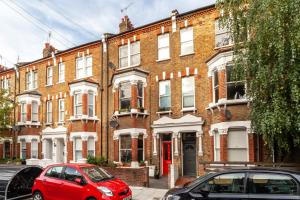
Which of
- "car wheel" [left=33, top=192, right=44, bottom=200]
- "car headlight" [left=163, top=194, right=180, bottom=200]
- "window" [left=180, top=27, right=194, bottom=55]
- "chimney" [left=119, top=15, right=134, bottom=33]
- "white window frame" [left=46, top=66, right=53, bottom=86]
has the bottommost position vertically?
"car wheel" [left=33, top=192, right=44, bottom=200]

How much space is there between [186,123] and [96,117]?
7501 millimetres

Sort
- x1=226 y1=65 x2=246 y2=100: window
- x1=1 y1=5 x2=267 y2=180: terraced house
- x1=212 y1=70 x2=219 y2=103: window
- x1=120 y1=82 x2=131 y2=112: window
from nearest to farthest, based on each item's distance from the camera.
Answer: x1=226 y1=65 x2=246 y2=100: window, x1=1 y1=5 x2=267 y2=180: terraced house, x1=212 y1=70 x2=219 y2=103: window, x1=120 y1=82 x2=131 y2=112: window

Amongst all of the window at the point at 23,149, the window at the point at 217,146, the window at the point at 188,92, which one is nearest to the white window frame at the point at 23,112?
the window at the point at 23,149

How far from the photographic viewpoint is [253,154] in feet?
52.3

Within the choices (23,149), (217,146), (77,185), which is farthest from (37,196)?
(23,149)

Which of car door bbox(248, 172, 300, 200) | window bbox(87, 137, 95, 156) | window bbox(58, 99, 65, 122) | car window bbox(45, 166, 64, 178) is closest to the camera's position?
car door bbox(248, 172, 300, 200)

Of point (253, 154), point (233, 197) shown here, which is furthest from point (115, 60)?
point (233, 197)

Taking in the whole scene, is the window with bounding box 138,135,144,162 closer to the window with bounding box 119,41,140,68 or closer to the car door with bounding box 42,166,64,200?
the window with bounding box 119,41,140,68

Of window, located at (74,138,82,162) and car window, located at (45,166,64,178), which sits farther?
window, located at (74,138,82,162)

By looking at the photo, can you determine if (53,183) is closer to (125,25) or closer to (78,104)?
(78,104)

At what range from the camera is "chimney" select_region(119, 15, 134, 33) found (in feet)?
78.8

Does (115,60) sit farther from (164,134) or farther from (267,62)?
(267,62)

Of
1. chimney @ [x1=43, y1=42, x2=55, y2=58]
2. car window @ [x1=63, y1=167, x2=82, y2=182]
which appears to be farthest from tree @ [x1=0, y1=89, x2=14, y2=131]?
car window @ [x1=63, y1=167, x2=82, y2=182]

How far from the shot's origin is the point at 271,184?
25.5 ft
